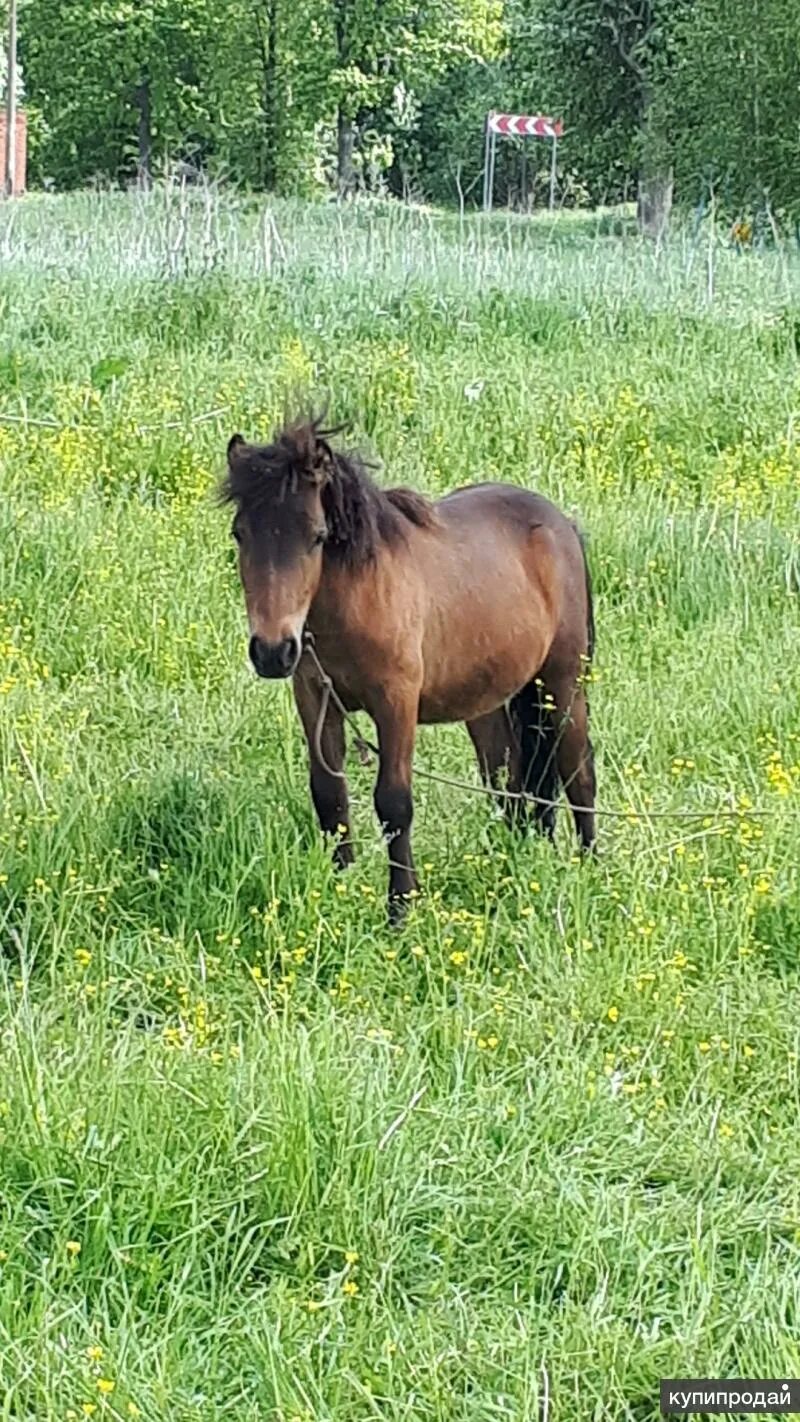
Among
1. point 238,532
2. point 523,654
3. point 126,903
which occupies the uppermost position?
point 238,532

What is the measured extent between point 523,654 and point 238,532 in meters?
1.19

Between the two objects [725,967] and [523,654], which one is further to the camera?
[523,654]

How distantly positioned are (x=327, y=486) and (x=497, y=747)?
138 cm

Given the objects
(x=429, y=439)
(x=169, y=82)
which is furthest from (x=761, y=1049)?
(x=169, y=82)

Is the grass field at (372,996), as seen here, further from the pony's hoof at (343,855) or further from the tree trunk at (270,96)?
the tree trunk at (270,96)

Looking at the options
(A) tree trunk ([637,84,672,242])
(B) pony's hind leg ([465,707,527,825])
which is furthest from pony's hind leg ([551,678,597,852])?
(A) tree trunk ([637,84,672,242])

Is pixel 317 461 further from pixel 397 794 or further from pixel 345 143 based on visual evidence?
pixel 345 143

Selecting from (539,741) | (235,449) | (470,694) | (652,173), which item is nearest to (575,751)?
(539,741)

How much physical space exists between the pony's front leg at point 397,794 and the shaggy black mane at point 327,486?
436 millimetres

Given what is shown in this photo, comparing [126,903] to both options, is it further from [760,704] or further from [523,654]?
[760,704]

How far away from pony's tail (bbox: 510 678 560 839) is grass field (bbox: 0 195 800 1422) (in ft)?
0.66

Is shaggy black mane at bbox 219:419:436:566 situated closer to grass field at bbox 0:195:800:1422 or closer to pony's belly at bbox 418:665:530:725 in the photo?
pony's belly at bbox 418:665:530:725

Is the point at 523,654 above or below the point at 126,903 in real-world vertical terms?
above

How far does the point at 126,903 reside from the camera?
4.24 m
